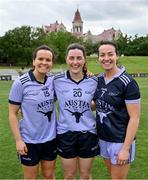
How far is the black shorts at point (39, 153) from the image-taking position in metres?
4.26

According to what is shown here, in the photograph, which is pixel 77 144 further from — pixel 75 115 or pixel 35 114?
pixel 35 114

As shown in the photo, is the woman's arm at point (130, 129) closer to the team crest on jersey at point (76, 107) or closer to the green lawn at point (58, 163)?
the team crest on jersey at point (76, 107)

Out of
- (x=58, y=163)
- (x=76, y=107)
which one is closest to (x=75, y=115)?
(x=76, y=107)

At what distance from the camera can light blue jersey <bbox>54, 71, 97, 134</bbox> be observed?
4172 millimetres

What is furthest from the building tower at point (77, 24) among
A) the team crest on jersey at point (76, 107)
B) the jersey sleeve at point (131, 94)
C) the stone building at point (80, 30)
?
the jersey sleeve at point (131, 94)

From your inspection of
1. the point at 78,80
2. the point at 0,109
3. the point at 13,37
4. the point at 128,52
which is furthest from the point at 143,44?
the point at 78,80

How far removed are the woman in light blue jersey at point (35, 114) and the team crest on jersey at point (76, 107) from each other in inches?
8.2

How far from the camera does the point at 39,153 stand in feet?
14.1

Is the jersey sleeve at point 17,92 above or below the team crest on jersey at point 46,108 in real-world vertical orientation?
above

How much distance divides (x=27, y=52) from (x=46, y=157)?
5918 centimetres

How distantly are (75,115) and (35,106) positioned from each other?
459 millimetres

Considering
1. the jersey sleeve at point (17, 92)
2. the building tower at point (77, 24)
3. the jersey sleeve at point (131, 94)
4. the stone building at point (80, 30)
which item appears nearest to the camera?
the jersey sleeve at point (131, 94)

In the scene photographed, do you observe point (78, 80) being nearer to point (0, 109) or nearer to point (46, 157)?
point (46, 157)

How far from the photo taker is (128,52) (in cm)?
9225
